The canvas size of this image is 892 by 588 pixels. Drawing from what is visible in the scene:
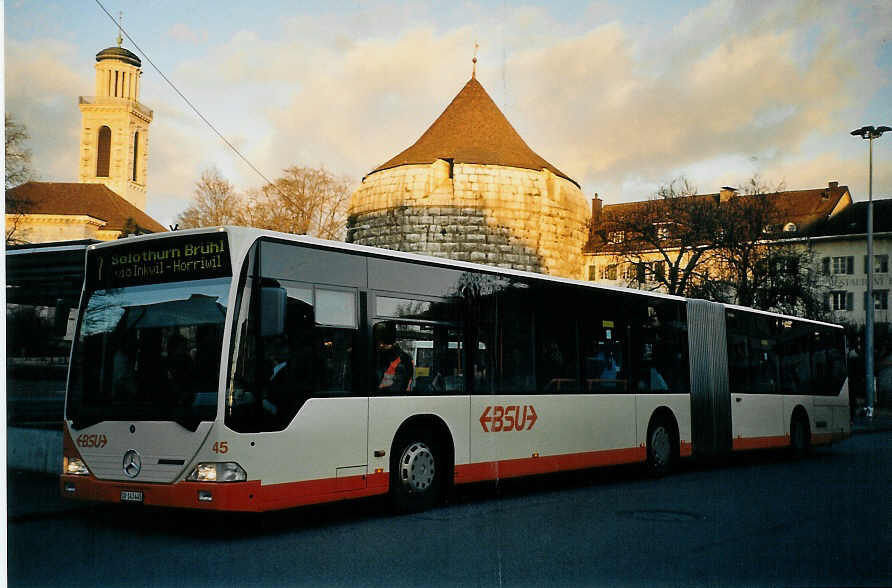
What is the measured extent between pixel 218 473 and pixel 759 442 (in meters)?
12.3

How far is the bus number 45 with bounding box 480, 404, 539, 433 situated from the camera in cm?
1205

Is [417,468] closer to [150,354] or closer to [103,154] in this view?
[150,354]

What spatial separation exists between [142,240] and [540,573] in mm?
4832

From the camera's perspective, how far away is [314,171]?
46.2 metres

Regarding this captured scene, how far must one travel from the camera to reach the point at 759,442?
18516mm

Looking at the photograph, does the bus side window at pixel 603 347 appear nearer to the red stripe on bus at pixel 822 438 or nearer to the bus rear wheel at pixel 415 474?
the bus rear wheel at pixel 415 474

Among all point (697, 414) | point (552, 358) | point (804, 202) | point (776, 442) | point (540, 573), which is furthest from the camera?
point (804, 202)

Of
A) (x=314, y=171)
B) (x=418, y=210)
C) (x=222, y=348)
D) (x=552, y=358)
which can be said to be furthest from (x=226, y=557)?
(x=418, y=210)

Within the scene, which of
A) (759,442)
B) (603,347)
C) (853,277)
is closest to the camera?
(603,347)

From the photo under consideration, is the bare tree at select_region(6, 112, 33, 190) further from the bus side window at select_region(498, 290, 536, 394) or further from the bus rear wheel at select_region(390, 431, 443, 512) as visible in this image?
the bus side window at select_region(498, 290, 536, 394)

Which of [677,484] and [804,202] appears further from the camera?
[804,202]

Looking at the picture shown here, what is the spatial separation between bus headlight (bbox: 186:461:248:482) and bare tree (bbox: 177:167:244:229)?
2364cm

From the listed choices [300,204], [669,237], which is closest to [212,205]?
[300,204]

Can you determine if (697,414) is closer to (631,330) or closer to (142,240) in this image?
(631,330)
